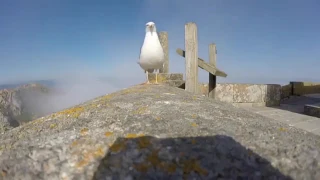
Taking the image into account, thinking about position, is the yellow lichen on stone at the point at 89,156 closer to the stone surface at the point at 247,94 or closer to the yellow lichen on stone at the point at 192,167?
the yellow lichen on stone at the point at 192,167

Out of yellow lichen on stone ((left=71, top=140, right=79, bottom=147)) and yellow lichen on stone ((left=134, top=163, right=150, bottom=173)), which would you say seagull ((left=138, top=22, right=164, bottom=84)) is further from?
yellow lichen on stone ((left=134, top=163, right=150, bottom=173))

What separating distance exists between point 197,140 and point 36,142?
84 centimetres

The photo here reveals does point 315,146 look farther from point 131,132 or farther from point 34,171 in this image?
point 34,171

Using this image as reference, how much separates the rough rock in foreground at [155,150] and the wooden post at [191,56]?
146 inches

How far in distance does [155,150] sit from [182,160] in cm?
14

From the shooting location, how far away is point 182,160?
1.05 m

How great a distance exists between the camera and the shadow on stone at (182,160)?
987 mm

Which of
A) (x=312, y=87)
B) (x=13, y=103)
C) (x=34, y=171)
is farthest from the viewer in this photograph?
(x=13, y=103)

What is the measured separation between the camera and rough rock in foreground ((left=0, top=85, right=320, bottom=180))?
1.00m

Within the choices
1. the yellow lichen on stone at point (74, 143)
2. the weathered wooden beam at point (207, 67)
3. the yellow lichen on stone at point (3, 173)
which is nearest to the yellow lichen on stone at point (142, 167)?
the yellow lichen on stone at point (74, 143)

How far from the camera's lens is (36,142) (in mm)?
1199

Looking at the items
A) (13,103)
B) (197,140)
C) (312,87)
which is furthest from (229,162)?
(13,103)

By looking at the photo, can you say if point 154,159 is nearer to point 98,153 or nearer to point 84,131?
point 98,153

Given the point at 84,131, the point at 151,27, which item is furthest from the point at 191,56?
the point at 84,131
